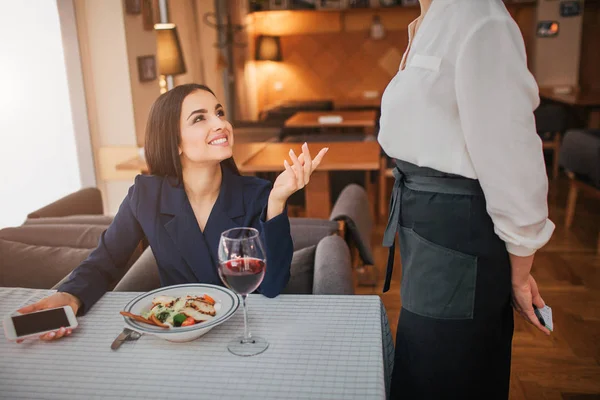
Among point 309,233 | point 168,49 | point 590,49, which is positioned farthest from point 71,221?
point 590,49

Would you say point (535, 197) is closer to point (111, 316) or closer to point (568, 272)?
point (111, 316)

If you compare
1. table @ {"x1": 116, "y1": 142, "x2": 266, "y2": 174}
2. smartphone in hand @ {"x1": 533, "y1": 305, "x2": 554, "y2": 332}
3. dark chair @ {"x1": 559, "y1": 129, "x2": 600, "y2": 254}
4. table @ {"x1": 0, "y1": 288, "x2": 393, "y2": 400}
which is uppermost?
table @ {"x1": 0, "y1": 288, "x2": 393, "y2": 400}

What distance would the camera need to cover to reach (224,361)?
1.17m

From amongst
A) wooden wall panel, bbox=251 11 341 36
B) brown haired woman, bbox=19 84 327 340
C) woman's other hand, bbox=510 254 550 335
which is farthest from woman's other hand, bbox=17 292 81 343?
wooden wall panel, bbox=251 11 341 36

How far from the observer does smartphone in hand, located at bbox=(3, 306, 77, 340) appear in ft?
4.19

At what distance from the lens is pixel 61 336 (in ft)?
4.30

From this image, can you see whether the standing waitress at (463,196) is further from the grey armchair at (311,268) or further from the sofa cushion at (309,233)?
the sofa cushion at (309,233)

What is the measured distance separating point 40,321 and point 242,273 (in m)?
0.52

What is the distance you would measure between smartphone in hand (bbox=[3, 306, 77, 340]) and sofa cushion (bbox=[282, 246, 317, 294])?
2.88ft

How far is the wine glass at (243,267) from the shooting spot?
1162 mm

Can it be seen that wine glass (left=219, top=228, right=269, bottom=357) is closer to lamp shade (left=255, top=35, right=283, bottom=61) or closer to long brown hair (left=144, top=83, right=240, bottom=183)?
long brown hair (left=144, top=83, right=240, bottom=183)

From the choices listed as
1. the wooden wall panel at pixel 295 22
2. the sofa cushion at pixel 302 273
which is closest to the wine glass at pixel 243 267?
the sofa cushion at pixel 302 273

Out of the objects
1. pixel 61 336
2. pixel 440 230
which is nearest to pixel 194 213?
pixel 61 336

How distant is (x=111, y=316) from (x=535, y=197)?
39.8 inches
